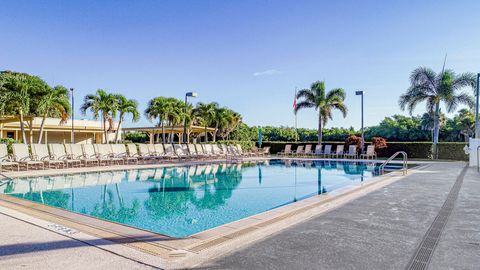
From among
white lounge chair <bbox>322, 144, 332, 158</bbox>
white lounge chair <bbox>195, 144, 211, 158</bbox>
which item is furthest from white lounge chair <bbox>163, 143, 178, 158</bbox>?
white lounge chair <bbox>322, 144, 332, 158</bbox>

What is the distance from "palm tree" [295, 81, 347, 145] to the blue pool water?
14558 millimetres

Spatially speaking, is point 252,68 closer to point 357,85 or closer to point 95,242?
point 357,85

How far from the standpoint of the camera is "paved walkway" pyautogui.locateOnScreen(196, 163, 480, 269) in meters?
3.17

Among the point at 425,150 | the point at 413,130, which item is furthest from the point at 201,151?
the point at 413,130

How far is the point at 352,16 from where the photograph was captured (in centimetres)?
1460

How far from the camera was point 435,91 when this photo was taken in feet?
70.7

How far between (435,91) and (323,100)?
7620 mm

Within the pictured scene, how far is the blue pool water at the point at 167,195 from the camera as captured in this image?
6082 mm

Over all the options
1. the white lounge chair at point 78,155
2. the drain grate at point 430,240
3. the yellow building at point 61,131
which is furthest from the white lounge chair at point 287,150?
the drain grate at point 430,240

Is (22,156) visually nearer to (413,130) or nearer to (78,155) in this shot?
(78,155)

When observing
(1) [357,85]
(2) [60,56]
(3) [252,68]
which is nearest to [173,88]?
(3) [252,68]

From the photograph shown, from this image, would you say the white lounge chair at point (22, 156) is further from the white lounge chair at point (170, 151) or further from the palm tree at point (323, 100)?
the palm tree at point (323, 100)

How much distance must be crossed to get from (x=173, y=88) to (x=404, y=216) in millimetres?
26953

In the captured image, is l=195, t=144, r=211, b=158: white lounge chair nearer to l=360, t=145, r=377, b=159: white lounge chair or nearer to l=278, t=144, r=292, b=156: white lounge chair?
l=278, t=144, r=292, b=156: white lounge chair
